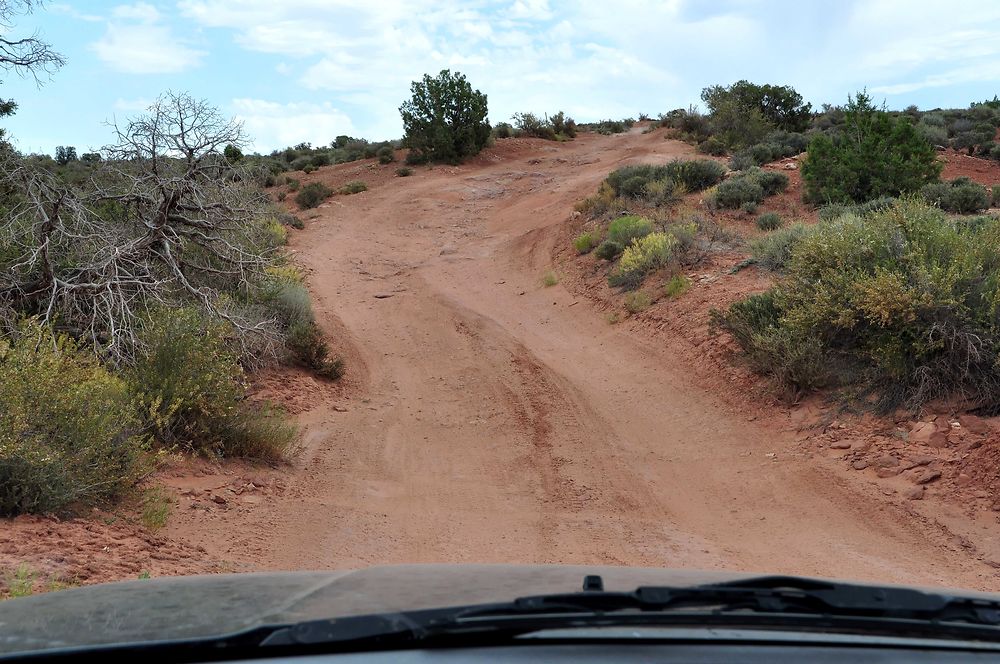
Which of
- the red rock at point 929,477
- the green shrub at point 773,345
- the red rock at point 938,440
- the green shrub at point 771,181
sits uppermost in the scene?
the green shrub at point 771,181

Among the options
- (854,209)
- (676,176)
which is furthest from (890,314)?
(676,176)

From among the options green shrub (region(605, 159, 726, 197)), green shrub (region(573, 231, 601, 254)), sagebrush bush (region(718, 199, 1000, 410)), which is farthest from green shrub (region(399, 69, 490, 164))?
sagebrush bush (region(718, 199, 1000, 410))

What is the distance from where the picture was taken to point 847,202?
58.7 feet

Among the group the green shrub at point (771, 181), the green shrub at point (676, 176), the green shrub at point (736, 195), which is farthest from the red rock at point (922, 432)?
the green shrub at point (676, 176)

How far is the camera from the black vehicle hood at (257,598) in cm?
198

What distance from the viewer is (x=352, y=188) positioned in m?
30.4

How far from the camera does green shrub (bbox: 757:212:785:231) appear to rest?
1677 centimetres

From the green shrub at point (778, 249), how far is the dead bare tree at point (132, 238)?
7.06 m

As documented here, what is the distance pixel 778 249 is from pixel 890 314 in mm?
4145

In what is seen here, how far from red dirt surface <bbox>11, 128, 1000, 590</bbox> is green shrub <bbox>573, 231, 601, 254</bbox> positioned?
109 centimetres

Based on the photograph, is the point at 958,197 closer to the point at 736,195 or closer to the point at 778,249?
the point at 736,195

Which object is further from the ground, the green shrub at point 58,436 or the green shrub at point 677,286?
the green shrub at point 677,286

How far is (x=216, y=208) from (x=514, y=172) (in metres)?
22.1

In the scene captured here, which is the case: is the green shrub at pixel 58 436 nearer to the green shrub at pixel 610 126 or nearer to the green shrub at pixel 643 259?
the green shrub at pixel 643 259
